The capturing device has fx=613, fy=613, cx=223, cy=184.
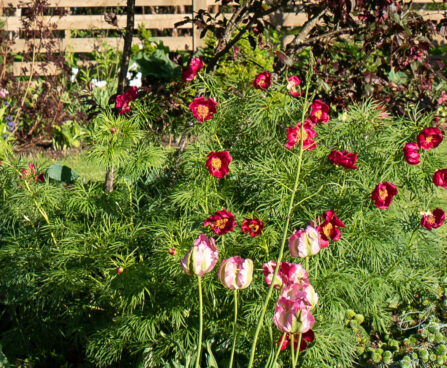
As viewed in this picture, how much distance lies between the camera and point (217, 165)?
2053mm

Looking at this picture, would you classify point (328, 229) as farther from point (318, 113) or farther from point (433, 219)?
point (318, 113)

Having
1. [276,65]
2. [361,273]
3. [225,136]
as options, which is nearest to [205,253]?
[361,273]

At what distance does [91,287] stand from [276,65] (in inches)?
56.1

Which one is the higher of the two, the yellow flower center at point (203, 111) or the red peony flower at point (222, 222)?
the yellow flower center at point (203, 111)

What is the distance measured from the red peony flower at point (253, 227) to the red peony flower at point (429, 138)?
58 cm

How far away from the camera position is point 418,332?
2.54 meters

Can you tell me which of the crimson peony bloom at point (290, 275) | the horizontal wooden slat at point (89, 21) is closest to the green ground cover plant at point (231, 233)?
the crimson peony bloom at point (290, 275)

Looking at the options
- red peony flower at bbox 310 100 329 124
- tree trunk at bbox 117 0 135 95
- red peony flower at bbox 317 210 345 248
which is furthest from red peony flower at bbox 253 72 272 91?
tree trunk at bbox 117 0 135 95

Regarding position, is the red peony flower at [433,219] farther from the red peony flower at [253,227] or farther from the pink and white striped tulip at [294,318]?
the pink and white striped tulip at [294,318]

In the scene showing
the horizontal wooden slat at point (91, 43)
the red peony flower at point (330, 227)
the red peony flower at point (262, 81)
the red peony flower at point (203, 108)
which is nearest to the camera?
the red peony flower at point (330, 227)

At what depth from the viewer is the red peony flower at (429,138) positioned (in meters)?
1.95

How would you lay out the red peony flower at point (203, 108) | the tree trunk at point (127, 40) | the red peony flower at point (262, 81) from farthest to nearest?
1. the tree trunk at point (127, 40)
2. the red peony flower at point (262, 81)
3. the red peony flower at point (203, 108)

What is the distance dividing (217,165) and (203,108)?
25 cm

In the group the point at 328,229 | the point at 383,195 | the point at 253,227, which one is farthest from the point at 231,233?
the point at 383,195
